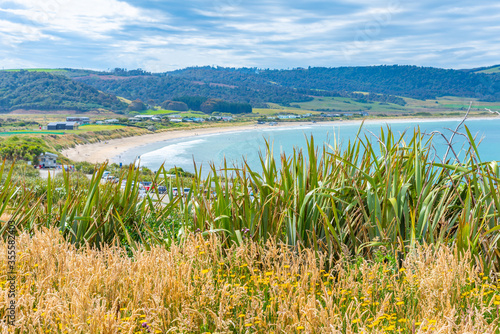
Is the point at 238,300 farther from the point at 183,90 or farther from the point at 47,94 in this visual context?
the point at 183,90

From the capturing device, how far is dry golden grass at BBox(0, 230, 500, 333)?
1.81 meters

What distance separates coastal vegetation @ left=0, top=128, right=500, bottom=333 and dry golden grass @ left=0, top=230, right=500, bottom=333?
0.04ft

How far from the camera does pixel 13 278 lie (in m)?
2.47

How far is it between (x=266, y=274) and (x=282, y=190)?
1108 millimetres

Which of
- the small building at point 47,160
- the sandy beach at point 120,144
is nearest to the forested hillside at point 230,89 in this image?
the sandy beach at point 120,144

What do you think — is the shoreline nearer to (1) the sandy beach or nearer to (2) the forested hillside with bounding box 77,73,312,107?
(1) the sandy beach

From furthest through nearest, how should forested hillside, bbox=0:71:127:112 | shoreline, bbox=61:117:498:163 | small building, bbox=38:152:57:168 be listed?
forested hillside, bbox=0:71:127:112, shoreline, bbox=61:117:498:163, small building, bbox=38:152:57:168

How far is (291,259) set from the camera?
2938 millimetres

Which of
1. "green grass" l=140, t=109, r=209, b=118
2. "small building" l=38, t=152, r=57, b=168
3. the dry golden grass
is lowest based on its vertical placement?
"small building" l=38, t=152, r=57, b=168

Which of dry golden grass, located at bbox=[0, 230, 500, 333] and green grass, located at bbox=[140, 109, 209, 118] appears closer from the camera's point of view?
dry golden grass, located at bbox=[0, 230, 500, 333]

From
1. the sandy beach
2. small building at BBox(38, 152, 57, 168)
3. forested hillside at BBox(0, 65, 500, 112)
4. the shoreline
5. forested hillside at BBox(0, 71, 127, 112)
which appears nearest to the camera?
small building at BBox(38, 152, 57, 168)

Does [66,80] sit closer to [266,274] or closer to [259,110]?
[259,110]

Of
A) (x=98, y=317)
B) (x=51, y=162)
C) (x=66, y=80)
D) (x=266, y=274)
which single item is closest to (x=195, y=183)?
(x=266, y=274)

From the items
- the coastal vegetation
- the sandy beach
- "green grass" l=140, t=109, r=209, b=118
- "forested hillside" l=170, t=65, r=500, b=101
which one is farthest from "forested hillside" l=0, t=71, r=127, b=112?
the coastal vegetation
